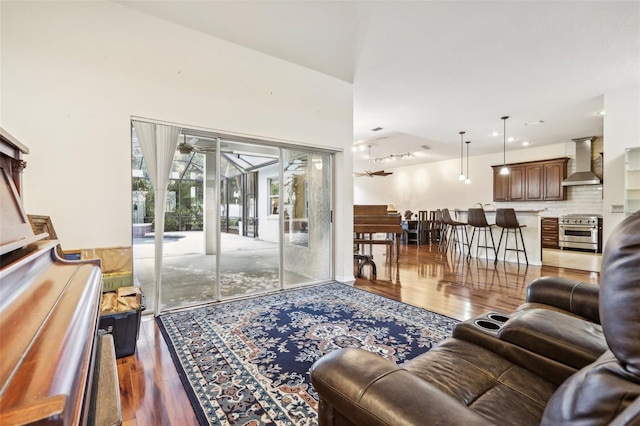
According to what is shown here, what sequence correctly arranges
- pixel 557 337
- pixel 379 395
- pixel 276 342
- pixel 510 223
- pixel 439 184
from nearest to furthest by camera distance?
1. pixel 379 395
2. pixel 557 337
3. pixel 276 342
4. pixel 510 223
5. pixel 439 184

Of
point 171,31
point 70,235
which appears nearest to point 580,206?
point 171,31

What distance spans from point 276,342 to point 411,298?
1.94 meters

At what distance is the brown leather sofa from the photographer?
601 millimetres

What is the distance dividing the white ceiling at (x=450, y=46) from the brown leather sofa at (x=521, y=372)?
9.44 feet

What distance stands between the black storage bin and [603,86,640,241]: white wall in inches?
251

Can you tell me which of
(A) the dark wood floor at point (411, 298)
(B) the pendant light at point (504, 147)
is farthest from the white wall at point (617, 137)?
(B) the pendant light at point (504, 147)

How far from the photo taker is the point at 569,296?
172 cm

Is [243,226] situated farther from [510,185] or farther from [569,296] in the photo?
[510,185]

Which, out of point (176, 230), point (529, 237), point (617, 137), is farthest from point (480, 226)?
point (176, 230)

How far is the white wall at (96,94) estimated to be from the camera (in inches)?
96.1

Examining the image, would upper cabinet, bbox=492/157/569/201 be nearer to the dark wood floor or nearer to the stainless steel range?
the stainless steel range

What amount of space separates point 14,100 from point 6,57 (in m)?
0.35

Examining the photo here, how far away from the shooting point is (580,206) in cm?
769

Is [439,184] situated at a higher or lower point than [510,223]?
higher
